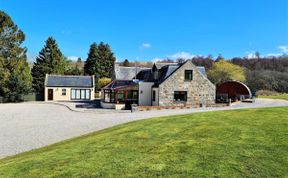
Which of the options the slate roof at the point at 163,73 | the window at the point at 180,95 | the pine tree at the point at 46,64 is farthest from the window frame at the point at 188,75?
the pine tree at the point at 46,64

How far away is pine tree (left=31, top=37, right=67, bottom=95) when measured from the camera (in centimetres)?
5262

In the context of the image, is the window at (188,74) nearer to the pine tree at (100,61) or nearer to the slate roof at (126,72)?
the slate roof at (126,72)

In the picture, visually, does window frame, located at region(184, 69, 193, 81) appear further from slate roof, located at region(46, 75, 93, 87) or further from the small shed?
slate roof, located at region(46, 75, 93, 87)

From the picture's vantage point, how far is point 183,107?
28281 mm

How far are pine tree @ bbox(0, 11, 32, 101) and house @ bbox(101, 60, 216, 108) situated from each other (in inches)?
791

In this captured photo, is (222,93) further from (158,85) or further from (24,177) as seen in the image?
(24,177)

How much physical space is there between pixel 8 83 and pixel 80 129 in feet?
108

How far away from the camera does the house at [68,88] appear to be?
4479 centimetres

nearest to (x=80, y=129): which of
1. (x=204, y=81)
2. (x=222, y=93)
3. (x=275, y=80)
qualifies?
(x=204, y=81)

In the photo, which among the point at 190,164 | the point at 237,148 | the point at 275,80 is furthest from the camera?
the point at 275,80

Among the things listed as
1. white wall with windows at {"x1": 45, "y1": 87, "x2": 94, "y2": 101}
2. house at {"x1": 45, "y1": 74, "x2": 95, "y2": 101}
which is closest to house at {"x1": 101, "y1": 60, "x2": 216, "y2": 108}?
white wall with windows at {"x1": 45, "y1": 87, "x2": 94, "y2": 101}

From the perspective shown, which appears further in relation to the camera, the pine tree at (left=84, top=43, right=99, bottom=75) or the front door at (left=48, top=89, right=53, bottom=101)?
the pine tree at (left=84, top=43, right=99, bottom=75)

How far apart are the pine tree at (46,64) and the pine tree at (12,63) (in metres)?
5.91

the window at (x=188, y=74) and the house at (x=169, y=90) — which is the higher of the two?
the window at (x=188, y=74)
